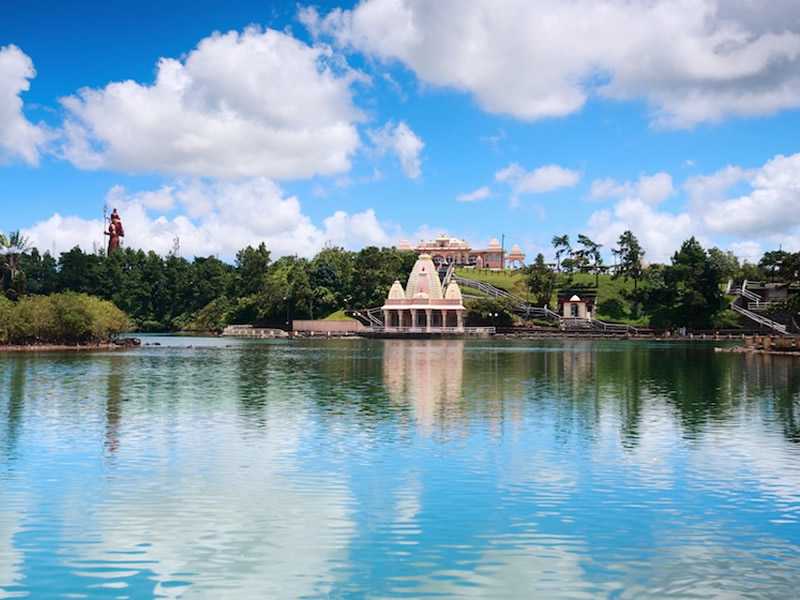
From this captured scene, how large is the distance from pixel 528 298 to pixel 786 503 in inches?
4635

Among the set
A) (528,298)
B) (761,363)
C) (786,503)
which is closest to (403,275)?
(528,298)

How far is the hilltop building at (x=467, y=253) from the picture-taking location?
175625 mm

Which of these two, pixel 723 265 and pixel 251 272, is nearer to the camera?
pixel 723 265

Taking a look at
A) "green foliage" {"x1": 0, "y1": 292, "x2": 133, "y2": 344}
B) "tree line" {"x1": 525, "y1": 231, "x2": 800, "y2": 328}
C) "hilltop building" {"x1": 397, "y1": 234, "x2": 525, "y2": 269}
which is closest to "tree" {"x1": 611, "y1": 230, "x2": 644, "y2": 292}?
"tree line" {"x1": 525, "y1": 231, "x2": 800, "y2": 328}

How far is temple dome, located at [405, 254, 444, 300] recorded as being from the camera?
125 metres

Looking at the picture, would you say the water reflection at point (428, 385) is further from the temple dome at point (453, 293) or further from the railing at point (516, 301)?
the railing at point (516, 301)

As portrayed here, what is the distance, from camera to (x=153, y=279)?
154250mm

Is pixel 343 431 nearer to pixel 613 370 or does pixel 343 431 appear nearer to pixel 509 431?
pixel 509 431

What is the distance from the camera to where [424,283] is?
125812 millimetres

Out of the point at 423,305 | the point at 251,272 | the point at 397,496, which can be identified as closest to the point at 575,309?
the point at 423,305

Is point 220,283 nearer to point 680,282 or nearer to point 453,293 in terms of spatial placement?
point 453,293

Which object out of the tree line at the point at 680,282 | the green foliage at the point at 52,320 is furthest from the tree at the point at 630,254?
the green foliage at the point at 52,320

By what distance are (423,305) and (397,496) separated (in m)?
107

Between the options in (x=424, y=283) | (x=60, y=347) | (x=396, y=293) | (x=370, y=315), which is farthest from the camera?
(x=370, y=315)
